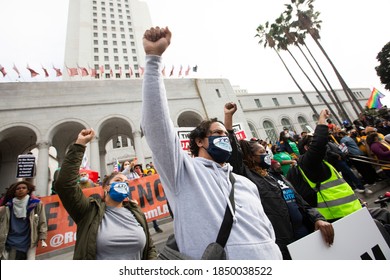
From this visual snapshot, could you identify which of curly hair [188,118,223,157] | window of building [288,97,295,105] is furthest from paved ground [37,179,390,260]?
window of building [288,97,295,105]

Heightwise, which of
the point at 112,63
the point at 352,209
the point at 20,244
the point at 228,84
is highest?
the point at 112,63

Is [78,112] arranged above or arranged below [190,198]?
above

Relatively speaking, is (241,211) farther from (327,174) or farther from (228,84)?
(228,84)

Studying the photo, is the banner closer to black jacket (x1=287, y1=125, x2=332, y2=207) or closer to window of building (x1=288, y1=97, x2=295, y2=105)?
black jacket (x1=287, y1=125, x2=332, y2=207)

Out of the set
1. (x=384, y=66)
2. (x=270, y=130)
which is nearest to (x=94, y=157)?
(x=270, y=130)

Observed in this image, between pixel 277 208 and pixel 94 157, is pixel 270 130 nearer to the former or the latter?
pixel 94 157

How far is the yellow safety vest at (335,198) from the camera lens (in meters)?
2.52

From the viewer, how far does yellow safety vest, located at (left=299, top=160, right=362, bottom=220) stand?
8.25 ft

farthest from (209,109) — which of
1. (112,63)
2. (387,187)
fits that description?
(112,63)

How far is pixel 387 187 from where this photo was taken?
543 cm

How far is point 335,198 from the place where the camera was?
256 cm

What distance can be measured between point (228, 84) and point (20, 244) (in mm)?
19120

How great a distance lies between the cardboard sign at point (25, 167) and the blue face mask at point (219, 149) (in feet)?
18.6

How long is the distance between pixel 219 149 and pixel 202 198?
1.61 feet
